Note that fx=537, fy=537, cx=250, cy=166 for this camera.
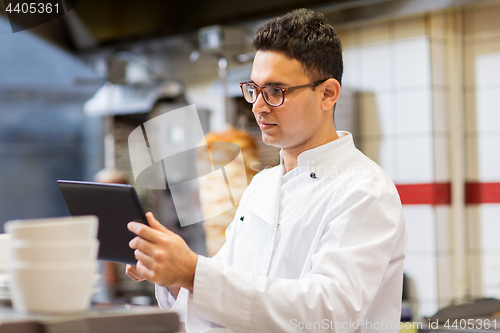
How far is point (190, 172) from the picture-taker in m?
4.13

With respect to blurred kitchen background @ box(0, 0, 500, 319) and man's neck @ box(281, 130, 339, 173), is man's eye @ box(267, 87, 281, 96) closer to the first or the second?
man's neck @ box(281, 130, 339, 173)

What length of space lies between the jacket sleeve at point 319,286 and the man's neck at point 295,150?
28 centimetres

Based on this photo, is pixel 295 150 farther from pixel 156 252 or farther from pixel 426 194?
pixel 426 194

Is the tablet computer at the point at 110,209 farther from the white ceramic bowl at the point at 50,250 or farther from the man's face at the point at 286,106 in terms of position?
the man's face at the point at 286,106

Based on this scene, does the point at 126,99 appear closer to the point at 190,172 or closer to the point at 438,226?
the point at 190,172

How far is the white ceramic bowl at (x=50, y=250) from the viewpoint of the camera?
706mm

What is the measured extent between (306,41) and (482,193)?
215 centimetres

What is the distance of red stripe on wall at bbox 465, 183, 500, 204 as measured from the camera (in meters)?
3.06

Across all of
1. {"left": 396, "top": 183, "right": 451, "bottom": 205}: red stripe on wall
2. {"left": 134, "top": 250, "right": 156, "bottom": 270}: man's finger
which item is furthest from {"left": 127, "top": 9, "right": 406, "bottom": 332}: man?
{"left": 396, "top": 183, "right": 451, "bottom": 205}: red stripe on wall

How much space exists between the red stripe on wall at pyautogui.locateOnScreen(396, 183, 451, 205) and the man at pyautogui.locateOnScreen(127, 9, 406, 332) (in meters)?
1.76

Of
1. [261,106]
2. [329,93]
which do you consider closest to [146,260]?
[261,106]

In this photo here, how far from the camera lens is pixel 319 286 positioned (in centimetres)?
111

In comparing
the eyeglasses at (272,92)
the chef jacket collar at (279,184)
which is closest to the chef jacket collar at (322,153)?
the chef jacket collar at (279,184)

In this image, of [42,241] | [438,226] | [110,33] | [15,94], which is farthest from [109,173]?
[42,241]
